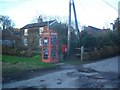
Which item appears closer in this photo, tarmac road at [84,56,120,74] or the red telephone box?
tarmac road at [84,56,120,74]

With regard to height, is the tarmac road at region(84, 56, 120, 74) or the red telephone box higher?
the red telephone box

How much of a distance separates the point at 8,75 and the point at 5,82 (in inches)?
58.2

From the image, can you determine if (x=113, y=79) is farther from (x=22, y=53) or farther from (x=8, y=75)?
(x=22, y=53)

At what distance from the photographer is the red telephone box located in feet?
59.4

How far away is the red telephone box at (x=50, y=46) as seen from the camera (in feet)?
59.4

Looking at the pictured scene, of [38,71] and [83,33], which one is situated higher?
[83,33]

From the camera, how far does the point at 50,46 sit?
18125 millimetres

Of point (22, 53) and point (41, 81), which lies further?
point (22, 53)

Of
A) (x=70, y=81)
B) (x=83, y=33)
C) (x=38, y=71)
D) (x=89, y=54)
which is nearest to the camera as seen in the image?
(x=70, y=81)

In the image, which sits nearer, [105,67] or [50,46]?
[105,67]

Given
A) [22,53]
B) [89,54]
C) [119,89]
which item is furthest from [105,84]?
[22,53]

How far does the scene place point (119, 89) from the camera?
893 centimetres

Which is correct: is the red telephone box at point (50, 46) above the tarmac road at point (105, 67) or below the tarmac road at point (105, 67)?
above

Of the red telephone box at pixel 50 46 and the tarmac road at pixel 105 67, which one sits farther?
the red telephone box at pixel 50 46
